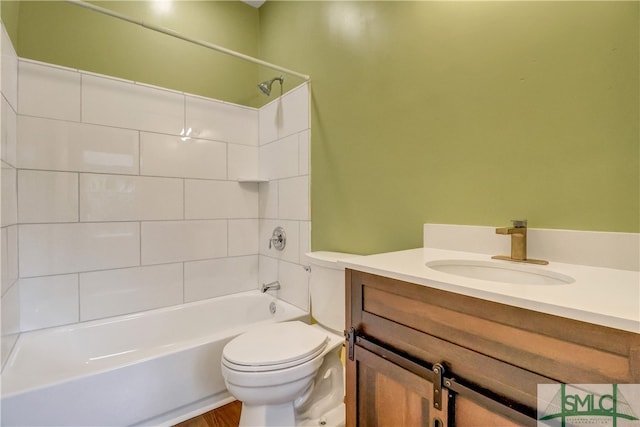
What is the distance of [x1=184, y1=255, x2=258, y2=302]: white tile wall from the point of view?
2189mm

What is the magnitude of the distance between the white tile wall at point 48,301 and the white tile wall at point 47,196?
1.16ft

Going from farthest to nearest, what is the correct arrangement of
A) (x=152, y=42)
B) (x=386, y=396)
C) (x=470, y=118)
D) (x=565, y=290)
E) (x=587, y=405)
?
1. (x=152, y=42)
2. (x=470, y=118)
3. (x=386, y=396)
4. (x=565, y=290)
5. (x=587, y=405)

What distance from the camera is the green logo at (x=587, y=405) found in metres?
0.50

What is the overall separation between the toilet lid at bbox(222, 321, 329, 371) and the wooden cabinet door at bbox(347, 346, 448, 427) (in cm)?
A: 34

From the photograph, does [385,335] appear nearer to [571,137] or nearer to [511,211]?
[511,211]

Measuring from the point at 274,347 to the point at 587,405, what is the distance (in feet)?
3.42

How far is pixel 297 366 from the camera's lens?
1217 mm

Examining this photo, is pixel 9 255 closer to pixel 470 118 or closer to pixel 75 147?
pixel 75 147

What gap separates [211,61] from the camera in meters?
2.28

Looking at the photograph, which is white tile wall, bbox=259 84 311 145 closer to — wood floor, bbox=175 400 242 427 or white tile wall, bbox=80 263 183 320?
white tile wall, bbox=80 263 183 320

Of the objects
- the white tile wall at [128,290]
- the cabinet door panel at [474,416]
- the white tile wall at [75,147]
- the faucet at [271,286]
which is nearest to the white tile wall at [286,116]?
the white tile wall at [75,147]

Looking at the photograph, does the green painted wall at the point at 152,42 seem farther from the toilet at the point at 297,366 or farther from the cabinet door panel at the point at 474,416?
the cabinet door panel at the point at 474,416

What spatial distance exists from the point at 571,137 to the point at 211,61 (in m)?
2.29

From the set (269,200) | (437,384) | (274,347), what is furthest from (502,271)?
(269,200)
